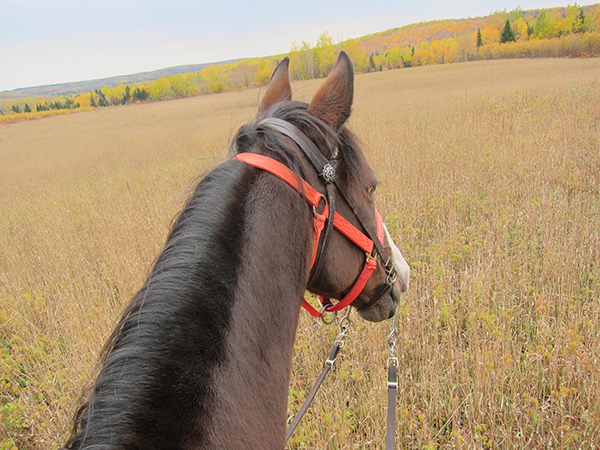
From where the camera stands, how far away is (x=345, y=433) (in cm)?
198

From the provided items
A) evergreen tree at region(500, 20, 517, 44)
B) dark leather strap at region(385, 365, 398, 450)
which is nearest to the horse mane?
dark leather strap at region(385, 365, 398, 450)

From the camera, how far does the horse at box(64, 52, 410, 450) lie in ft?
2.47

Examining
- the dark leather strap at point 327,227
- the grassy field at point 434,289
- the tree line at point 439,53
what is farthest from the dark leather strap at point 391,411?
the tree line at point 439,53

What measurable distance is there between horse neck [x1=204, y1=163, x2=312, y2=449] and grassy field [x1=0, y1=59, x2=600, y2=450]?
0.44 metres

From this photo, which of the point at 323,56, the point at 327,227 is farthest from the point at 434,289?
the point at 323,56

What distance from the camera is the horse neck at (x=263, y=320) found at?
2.77 ft

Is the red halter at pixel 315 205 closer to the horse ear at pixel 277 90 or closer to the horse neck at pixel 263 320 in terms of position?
the horse neck at pixel 263 320

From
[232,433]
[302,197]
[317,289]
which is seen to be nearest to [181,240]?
[302,197]

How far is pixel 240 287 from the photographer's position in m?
0.91

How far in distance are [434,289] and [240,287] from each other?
2646mm

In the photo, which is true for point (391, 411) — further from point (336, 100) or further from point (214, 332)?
point (336, 100)

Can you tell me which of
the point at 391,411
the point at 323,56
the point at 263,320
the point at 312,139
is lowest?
the point at 391,411

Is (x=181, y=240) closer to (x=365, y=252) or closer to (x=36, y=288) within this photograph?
(x=365, y=252)

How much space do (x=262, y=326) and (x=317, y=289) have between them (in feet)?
1.49
